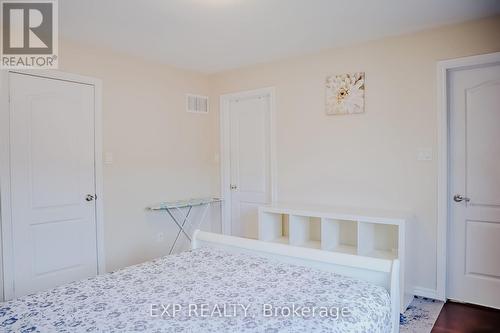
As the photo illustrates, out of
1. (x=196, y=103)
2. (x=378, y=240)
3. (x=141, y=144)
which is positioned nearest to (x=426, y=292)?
(x=378, y=240)

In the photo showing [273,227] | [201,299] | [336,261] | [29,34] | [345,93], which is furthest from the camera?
[273,227]

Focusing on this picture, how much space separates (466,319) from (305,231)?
1.50 meters

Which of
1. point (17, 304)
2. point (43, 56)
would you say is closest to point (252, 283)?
point (17, 304)

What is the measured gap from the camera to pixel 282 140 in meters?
3.90

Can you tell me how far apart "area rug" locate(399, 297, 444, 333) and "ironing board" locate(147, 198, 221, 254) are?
7.80 ft

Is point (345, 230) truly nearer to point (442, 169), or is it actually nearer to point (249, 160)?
point (442, 169)

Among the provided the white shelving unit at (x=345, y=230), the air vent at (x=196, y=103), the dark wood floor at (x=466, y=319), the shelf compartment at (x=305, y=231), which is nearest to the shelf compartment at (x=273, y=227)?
the white shelving unit at (x=345, y=230)

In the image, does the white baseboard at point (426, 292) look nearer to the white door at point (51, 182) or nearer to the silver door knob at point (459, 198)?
the silver door knob at point (459, 198)

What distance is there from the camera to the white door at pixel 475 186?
2.78 metres

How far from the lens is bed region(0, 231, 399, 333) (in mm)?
1342

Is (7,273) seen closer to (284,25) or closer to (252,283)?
(252,283)


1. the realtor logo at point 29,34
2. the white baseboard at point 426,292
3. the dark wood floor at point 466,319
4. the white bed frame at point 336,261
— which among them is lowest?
the dark wood floor at point 466,319

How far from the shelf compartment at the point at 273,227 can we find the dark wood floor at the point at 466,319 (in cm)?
150

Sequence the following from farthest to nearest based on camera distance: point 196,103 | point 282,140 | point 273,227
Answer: point 196,103
point 282,140
point 273,227
